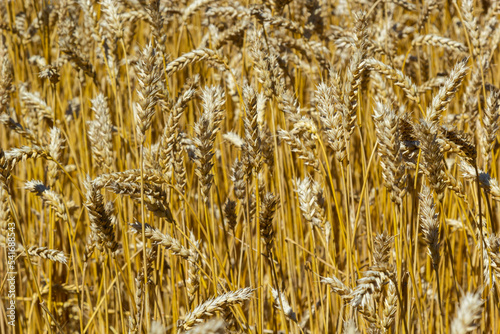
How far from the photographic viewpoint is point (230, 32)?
2.06m

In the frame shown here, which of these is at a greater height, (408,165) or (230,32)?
(230,32)

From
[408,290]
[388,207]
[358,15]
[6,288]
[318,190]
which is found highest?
[358,15]

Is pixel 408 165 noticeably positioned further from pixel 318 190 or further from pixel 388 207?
pixel 388 207

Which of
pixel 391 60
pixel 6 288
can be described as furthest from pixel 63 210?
pixel 391 60

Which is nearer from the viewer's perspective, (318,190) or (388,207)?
(318,190)

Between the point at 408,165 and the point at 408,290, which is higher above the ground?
the point at 408,165

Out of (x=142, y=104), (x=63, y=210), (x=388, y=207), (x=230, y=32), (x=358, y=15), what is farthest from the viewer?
(x=230, y=32)

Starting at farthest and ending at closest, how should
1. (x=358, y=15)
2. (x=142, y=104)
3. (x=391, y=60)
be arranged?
(x=391, y=60), (x=358, y=15), (x=142, y=104)

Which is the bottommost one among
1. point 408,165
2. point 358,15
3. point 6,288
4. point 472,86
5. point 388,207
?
point 6,288

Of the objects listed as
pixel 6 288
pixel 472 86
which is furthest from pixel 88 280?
pixel 472 86

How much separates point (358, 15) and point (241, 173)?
0.56 meters

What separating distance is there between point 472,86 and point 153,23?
1252mm

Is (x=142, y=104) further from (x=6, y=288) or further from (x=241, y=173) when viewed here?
(x=6, y=288)

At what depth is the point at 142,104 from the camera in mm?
1044
